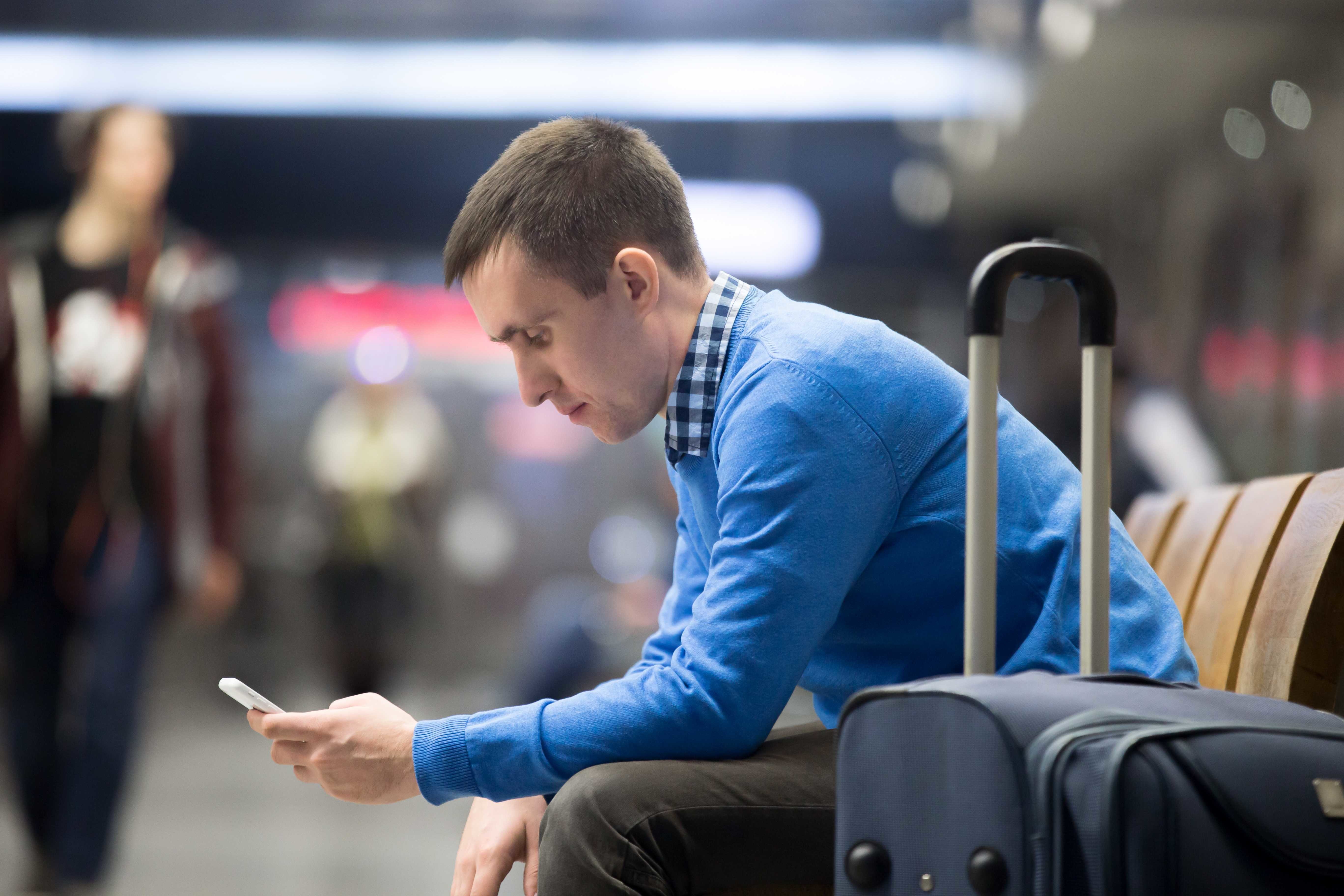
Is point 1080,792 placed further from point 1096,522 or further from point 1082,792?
point 1096,522

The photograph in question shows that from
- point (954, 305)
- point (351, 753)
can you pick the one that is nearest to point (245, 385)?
point (954, 305)

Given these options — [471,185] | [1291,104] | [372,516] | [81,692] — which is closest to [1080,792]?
[81,692]

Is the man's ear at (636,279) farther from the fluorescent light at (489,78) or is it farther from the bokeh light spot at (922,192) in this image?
the bokeh light spot at (922,192)

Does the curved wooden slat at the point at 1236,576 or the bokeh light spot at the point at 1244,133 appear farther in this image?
the bokeh light spot at the point at 1244,133

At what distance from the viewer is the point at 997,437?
1064 mm

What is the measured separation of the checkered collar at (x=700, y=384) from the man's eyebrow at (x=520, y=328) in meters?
0.15

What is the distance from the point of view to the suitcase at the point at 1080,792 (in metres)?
0.81

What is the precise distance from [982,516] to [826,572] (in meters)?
0.14

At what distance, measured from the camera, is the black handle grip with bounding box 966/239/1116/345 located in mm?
1019

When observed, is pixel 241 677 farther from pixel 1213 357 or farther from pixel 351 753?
pixel 351 753

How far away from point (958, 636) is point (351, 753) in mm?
572

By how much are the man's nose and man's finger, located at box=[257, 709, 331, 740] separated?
0.38 m

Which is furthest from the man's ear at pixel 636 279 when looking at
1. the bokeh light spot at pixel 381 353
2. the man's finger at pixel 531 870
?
the bokeh light spot at pixel 381 353

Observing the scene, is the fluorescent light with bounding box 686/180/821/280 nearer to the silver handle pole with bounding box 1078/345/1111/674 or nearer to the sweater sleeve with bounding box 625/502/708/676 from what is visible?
the sweater sleeve with bounding box 625/502/708/676
